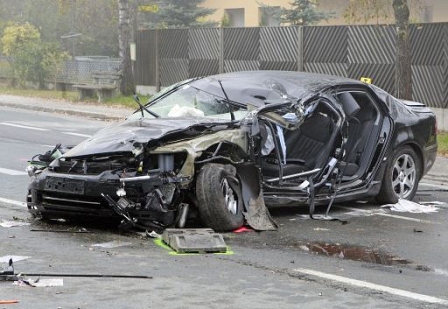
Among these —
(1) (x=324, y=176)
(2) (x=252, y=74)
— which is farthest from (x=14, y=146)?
→ (1) (x=324, y=176)

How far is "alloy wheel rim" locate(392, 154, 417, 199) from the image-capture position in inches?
439

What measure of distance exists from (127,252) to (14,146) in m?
8.98

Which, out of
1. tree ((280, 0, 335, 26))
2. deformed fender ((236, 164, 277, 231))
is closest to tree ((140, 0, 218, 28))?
tree ((280, 0, 335, 26))

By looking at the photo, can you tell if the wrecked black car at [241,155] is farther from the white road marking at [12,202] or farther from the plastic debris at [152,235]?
the white road marking at [12,202]

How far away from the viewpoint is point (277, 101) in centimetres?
1008

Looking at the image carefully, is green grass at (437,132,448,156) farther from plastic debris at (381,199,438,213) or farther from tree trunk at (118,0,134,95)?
tree trunk at (118,0,134,95)

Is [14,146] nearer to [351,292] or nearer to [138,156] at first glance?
[138,156]

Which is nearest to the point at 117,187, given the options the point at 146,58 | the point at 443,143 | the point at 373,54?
the point at 443,143

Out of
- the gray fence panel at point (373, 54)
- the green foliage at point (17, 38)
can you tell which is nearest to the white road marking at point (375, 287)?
the gray fence panel at point (373, 54)

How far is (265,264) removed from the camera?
308 inches

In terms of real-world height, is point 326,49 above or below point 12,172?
above

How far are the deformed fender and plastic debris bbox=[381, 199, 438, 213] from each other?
2.11 meters

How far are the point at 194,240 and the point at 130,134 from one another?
1.44 m

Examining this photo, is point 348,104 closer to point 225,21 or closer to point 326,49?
point 326,49
